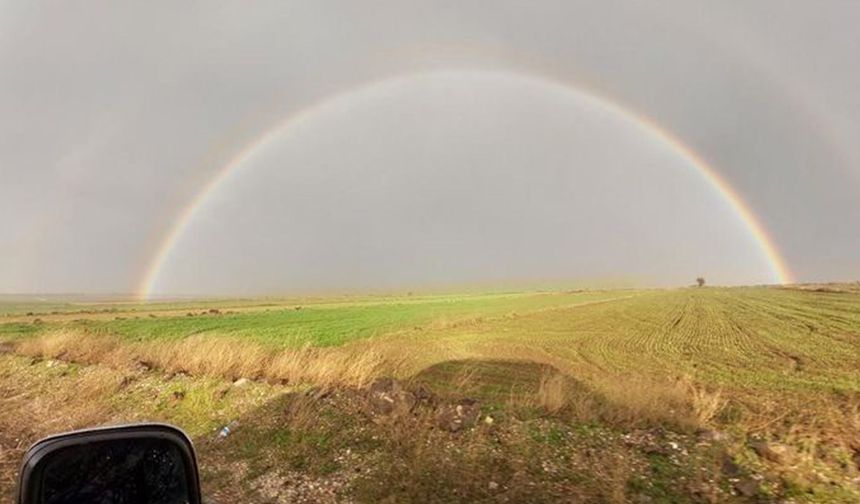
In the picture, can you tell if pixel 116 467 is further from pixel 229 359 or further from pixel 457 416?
pixel 229 359

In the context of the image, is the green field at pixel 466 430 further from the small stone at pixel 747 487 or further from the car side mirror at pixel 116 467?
the car side mirror at pixel 116 467

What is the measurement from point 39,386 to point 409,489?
12.9 meters

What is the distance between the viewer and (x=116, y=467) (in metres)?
2.66

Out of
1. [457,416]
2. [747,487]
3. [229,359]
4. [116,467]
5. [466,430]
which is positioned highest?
[116,467]

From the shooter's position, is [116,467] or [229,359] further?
[229,359]

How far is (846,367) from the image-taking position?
1966 centimetres

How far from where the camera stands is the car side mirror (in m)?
2.44

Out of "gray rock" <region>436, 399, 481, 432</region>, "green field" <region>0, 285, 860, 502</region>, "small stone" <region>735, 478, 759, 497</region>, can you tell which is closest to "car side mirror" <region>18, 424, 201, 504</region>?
"green field" <region>0, 285, 860, 502</region>

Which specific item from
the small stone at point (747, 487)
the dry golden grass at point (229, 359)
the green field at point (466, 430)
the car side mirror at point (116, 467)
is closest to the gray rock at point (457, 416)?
the green field at point (466, 430)

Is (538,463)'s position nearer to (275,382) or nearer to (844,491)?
(844,491)

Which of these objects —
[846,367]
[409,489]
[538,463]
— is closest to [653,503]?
[538,463]

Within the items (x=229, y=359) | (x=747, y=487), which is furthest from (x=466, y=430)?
(x=229, y=359)

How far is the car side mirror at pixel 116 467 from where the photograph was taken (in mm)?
2439

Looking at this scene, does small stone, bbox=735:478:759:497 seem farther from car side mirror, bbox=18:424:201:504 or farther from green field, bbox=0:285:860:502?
car side mirror, bbox=18:424:201:504
